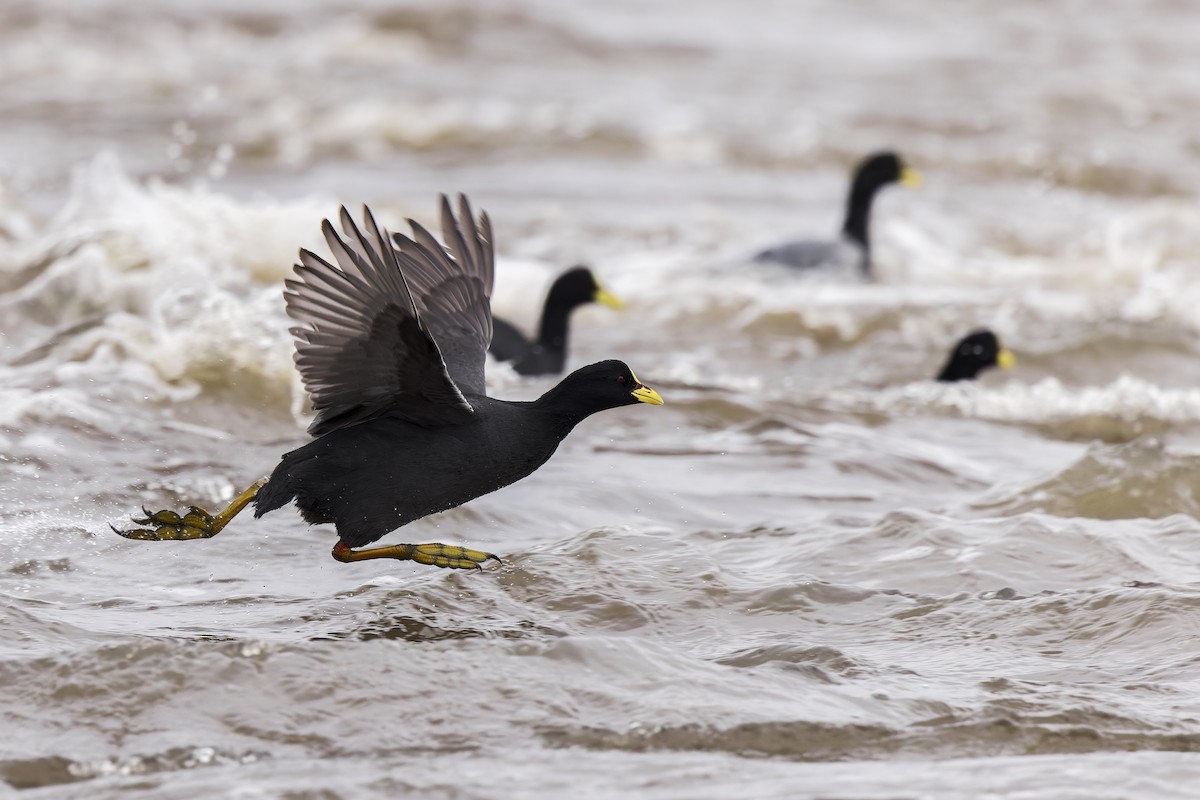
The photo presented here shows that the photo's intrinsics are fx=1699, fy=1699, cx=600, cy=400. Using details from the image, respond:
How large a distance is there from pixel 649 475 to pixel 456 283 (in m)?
1.84

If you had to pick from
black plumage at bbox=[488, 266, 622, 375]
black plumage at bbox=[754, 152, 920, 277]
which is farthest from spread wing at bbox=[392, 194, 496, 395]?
black plumage at bbox=[754, 152, 920, 277]

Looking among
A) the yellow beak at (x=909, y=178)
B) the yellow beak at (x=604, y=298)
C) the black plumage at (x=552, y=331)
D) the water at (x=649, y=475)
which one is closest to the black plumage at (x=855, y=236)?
the yellow beak at (x=909, y=178)

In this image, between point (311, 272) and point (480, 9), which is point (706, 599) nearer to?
point (311, 272)

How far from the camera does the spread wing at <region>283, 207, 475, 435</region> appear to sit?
524 centimetres

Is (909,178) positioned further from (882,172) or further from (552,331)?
(552,331)

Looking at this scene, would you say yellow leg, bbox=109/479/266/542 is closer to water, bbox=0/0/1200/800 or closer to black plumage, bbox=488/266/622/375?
water, bbox=0/0/1200/800

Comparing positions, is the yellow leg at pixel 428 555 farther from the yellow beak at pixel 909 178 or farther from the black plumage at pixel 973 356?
the yellow beak at pixel 909 178

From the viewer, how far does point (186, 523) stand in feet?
20.2

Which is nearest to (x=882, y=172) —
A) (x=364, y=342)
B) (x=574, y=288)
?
(x=574, y=288)

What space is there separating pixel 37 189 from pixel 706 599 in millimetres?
10123

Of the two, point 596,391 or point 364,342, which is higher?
point 364,342

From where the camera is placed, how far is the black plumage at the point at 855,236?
43.7 feet

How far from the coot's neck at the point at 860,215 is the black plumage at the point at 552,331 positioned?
12.4 ft

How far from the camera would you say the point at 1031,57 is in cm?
2356
